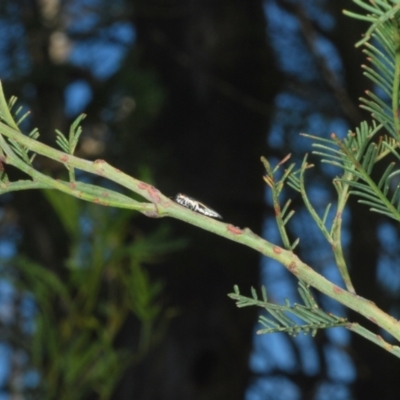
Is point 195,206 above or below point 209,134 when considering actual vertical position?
below

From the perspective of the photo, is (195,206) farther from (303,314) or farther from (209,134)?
(209,134)

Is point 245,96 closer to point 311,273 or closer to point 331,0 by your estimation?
point 331,0

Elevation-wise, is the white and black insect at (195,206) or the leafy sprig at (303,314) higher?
the white and black insect at (195,206)

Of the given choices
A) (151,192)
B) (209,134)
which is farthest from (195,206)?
(209,134)

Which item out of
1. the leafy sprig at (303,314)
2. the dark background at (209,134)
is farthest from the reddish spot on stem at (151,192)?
the dark background at (209,134)

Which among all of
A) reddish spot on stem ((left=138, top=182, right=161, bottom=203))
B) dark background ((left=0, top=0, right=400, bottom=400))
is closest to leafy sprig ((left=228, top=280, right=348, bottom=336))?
reddish spot on stem ((left=138, top=182, right=161, bottom=203))

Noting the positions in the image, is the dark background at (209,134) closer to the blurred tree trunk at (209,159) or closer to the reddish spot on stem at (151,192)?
the blurred tree trunk at (209,159)

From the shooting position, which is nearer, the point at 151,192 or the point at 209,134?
the point at 151,192
